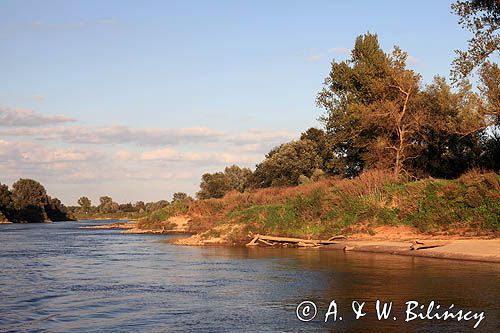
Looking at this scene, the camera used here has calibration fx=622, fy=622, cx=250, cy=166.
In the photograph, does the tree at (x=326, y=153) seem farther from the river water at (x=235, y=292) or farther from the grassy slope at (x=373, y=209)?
the river water at (x=235, y=292)

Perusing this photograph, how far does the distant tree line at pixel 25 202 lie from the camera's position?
168125 mm

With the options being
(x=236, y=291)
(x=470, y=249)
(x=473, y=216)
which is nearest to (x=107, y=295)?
(x=236, y=291)

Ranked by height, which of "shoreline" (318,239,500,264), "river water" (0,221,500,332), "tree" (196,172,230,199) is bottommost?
"river water" (0,221,500,332)

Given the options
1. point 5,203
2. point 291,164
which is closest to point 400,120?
point 291,164

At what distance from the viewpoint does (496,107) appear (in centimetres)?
4453

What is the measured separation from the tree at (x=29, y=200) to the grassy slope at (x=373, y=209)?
129m

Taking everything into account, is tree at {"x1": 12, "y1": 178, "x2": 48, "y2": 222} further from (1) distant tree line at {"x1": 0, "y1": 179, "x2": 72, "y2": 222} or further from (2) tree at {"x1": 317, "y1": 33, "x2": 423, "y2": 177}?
(2) tree at {"x1": 317, "y1": 33, "x2": 423, "y2": 177}

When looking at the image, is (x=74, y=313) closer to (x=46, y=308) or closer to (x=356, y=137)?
(x=46, y=308)

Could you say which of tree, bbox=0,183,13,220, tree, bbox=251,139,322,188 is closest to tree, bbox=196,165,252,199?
tree, bbox=251,139,322,188

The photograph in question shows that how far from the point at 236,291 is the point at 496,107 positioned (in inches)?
1077

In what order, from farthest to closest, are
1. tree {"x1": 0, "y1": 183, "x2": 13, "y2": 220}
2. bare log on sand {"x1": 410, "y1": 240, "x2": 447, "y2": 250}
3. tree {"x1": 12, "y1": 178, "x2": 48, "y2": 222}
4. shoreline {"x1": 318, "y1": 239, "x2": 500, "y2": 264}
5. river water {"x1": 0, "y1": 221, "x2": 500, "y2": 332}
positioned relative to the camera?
tree {"x1": 12, "y1": 178, "x2": 48, "y2": 222}, tree {"x1": 0, "y1": 183, "x2": 13, "y2": 220}, bare log on sand {"x1": 410, "y1": 240, "x2": 447, "y2": 250}, shoreline {"x1": 318, "y1": 239, "x2": 500, "y2": 264}, river water {"x1": 0, "y1": 221, "x2": 500, "y2": 332}

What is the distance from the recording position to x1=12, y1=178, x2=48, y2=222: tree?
17675 cm

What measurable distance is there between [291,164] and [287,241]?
4383cm

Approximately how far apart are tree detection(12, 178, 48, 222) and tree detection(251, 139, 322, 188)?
101 meters
